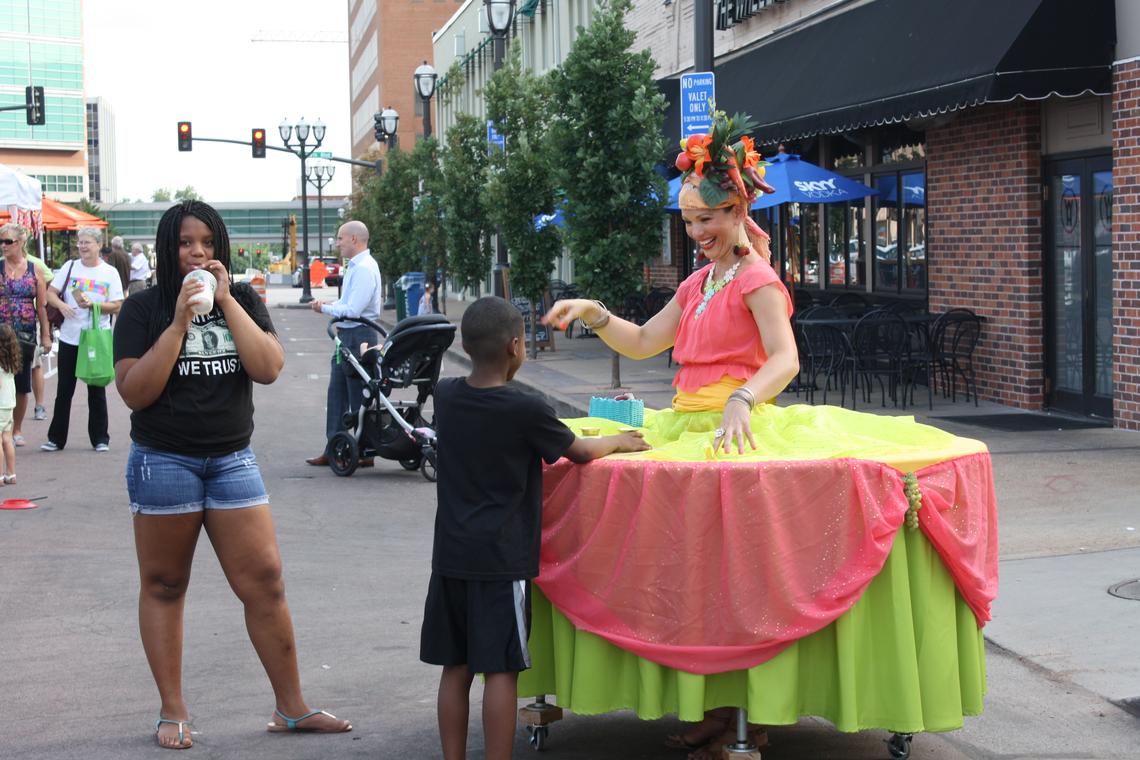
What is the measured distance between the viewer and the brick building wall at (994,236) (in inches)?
582

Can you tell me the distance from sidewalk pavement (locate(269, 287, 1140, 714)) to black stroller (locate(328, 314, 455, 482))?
4.29m

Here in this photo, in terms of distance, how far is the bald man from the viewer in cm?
1227

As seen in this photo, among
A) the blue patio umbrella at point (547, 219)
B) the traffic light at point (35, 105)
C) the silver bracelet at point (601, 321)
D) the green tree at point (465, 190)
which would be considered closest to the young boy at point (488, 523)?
the silver bracelet at point (601, 321)

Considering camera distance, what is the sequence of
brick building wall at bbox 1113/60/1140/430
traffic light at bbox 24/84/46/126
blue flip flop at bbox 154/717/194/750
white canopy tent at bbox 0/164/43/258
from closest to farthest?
blue flip flop at bbox 154/717/194/750 → brick building wall at bbox 1113/60/1140/430 → white canopy tent at bbox 0/164/43/258 → traffic light at bbox 24/84/46/126

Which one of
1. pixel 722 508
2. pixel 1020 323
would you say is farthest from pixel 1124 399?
pixel 722 508

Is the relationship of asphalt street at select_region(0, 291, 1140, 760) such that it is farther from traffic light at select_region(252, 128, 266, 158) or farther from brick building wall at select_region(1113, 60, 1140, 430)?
traffic light at select_region(252, 128, 266, 158)

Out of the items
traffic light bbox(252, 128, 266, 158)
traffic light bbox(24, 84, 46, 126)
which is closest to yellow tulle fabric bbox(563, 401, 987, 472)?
traffic light bbox(24, 84, 46, 126)

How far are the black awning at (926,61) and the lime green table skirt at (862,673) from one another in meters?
9.39

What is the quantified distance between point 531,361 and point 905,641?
765 inches

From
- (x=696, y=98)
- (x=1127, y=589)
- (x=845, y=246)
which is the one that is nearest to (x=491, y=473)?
(x=1127, y=589)

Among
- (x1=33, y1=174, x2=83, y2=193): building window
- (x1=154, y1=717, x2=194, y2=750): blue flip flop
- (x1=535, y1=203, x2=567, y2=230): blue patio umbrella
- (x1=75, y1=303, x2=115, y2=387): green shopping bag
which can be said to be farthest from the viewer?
(x1=33, y1=174, x2=83, y2=193): building window

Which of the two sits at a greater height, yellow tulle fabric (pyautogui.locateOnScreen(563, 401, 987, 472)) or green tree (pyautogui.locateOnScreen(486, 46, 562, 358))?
green tree (pyautogui.locateOnScreen(486, 46, 562, 358))

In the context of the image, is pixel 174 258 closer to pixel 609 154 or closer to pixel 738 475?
pixel 738 475

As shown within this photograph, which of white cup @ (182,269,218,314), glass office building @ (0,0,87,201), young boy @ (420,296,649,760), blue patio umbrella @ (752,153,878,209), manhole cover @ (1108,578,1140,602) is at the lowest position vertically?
manhole cover @ (1108,578,1140,602)
